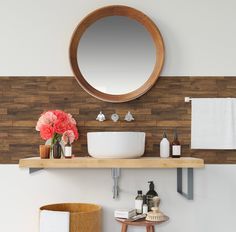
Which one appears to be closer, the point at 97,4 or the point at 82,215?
the point at 82,215

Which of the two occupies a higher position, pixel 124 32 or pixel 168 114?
pixel 124 32

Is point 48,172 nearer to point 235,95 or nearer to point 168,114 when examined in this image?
point 168,114

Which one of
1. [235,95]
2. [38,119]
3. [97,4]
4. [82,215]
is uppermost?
[97,4]

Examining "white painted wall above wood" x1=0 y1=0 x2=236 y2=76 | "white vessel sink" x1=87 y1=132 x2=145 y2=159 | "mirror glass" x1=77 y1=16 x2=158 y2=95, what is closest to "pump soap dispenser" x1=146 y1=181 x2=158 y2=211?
"white vessel sink" x1=87 y1=132 x2=145 y2=159

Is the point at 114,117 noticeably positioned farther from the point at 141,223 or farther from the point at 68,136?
the point at 141,223

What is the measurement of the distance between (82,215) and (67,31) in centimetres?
131

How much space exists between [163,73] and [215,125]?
52cm

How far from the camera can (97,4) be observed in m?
2.75

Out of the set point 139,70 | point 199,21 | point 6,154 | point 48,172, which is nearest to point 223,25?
point 199,21

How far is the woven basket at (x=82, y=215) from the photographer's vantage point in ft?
7.52

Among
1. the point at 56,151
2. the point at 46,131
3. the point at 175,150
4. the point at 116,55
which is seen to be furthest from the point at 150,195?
the point at 116,55

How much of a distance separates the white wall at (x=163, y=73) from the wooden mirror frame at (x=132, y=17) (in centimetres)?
8

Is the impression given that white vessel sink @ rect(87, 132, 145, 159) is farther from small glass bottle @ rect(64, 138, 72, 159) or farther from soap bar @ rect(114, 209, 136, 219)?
soap bar @ rect(114, 209, 136, 219)

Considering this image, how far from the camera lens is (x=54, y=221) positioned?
7.50 ft
